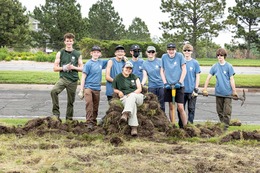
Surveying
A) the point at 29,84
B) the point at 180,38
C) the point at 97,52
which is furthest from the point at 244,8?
the point at 97,52

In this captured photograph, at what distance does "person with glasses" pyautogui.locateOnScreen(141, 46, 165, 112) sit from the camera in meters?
8.38

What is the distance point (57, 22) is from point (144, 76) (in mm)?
50048

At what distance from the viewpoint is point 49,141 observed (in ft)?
23.4

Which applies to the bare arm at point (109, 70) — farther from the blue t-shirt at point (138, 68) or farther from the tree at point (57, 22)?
the tree at point (57, 22)

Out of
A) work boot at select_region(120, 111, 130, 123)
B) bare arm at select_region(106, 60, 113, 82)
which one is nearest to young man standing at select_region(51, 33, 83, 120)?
bare arm at select_region(106, 60, 113, 82)

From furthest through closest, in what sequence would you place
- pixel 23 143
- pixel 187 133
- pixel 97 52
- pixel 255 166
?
1. pixel 97 52
2. pixel 187 133
3. pixel 23 143
4. pixel 255 166

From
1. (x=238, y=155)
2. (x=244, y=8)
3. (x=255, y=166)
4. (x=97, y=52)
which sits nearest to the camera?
(x=255, y=166)

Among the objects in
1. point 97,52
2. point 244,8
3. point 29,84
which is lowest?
point 29,84

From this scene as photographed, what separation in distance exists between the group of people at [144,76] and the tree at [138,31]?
64.2 meters

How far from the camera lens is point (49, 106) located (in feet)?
39.6

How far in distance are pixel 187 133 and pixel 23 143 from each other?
2.91 m

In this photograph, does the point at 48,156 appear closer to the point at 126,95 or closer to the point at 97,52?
the point at 126,95

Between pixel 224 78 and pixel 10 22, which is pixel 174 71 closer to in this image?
pixel 224 78

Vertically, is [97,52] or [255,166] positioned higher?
[97,52]
